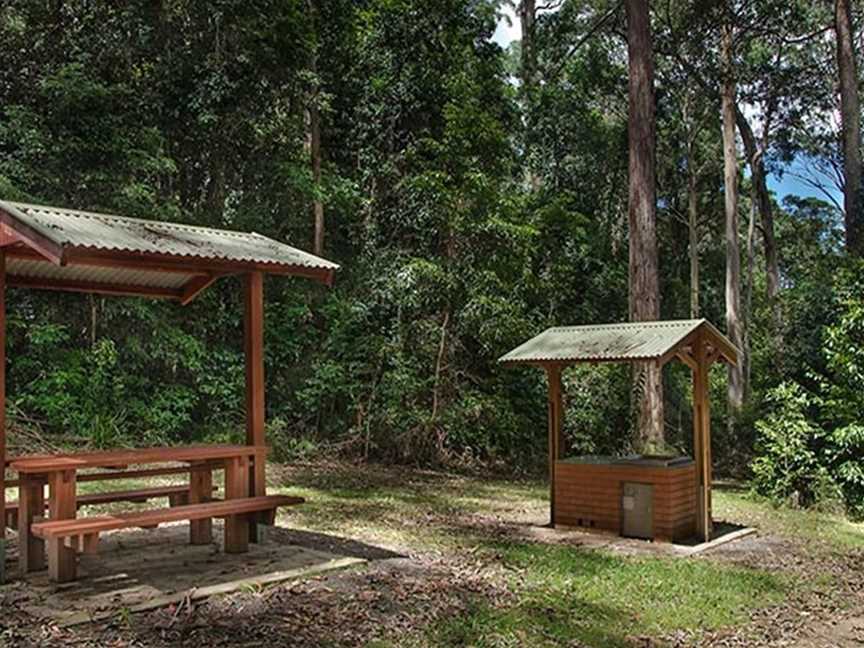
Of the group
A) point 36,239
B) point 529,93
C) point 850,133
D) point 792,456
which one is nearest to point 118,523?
point 36,239

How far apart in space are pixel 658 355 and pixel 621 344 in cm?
71

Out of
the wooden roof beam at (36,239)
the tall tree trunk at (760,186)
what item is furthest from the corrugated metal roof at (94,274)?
the tall tree trunk at (760,186)

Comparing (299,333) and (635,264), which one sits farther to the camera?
(299,333)

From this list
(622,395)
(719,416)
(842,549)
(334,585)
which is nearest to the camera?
(334,585)

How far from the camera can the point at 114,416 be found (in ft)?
42.3

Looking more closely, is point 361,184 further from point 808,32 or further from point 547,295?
point 808,32

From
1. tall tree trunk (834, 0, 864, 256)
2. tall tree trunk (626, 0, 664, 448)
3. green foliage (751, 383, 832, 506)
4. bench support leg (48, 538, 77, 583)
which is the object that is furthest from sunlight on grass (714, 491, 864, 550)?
bench support leg (48, 538, 77, 583)

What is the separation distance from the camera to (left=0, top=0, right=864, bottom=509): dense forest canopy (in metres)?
12.5

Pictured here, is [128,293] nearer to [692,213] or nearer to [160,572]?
[160,572]

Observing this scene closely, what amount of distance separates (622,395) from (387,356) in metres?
4.15

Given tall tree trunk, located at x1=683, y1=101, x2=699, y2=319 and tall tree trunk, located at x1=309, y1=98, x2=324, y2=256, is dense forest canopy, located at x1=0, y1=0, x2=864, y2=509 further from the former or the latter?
tall tree trunk, located at x1=683, y1=101, x2=699, y2=319

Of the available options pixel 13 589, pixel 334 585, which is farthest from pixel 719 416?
pixel 13 589

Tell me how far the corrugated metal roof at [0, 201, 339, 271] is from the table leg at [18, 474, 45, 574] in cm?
173

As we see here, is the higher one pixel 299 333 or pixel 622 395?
pixel 299 333
